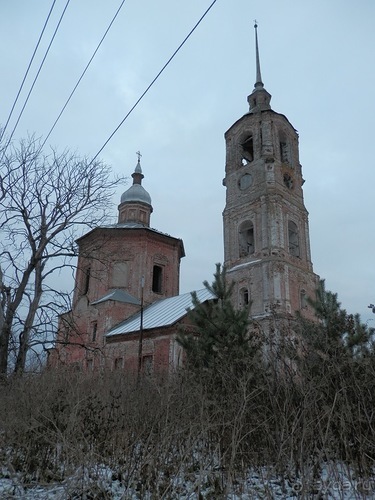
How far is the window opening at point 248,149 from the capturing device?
1151 inches

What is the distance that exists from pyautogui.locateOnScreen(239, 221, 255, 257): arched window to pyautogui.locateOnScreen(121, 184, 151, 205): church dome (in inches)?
390

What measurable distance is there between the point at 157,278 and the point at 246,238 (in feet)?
23.5

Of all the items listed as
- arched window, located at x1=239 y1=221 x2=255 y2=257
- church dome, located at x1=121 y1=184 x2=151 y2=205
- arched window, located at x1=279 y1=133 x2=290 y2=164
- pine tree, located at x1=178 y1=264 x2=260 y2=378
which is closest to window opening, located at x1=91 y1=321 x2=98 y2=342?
arched window, located at x1=239 y1=221 x2=255 y2=257

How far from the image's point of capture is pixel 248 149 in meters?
29.8

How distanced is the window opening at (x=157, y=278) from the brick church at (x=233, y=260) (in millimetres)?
73

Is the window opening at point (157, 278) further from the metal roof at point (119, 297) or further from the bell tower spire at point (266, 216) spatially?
the bell tower spire at point (266, 216)

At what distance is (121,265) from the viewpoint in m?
28.1

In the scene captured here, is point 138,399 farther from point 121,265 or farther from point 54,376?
point 121,265

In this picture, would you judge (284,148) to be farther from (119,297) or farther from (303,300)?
(119,297)

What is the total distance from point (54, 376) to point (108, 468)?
424cm

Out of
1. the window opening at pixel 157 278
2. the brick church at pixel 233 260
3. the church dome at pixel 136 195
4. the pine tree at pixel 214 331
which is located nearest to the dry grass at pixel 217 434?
the pine tree at pixel 214 331

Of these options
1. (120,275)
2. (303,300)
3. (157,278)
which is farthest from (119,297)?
(303,300)

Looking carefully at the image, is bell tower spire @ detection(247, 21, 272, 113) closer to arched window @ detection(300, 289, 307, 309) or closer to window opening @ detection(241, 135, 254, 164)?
window opening @ detection(241, 135, 254, 164)

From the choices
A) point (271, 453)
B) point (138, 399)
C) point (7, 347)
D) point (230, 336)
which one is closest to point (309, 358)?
point (271, 453)
